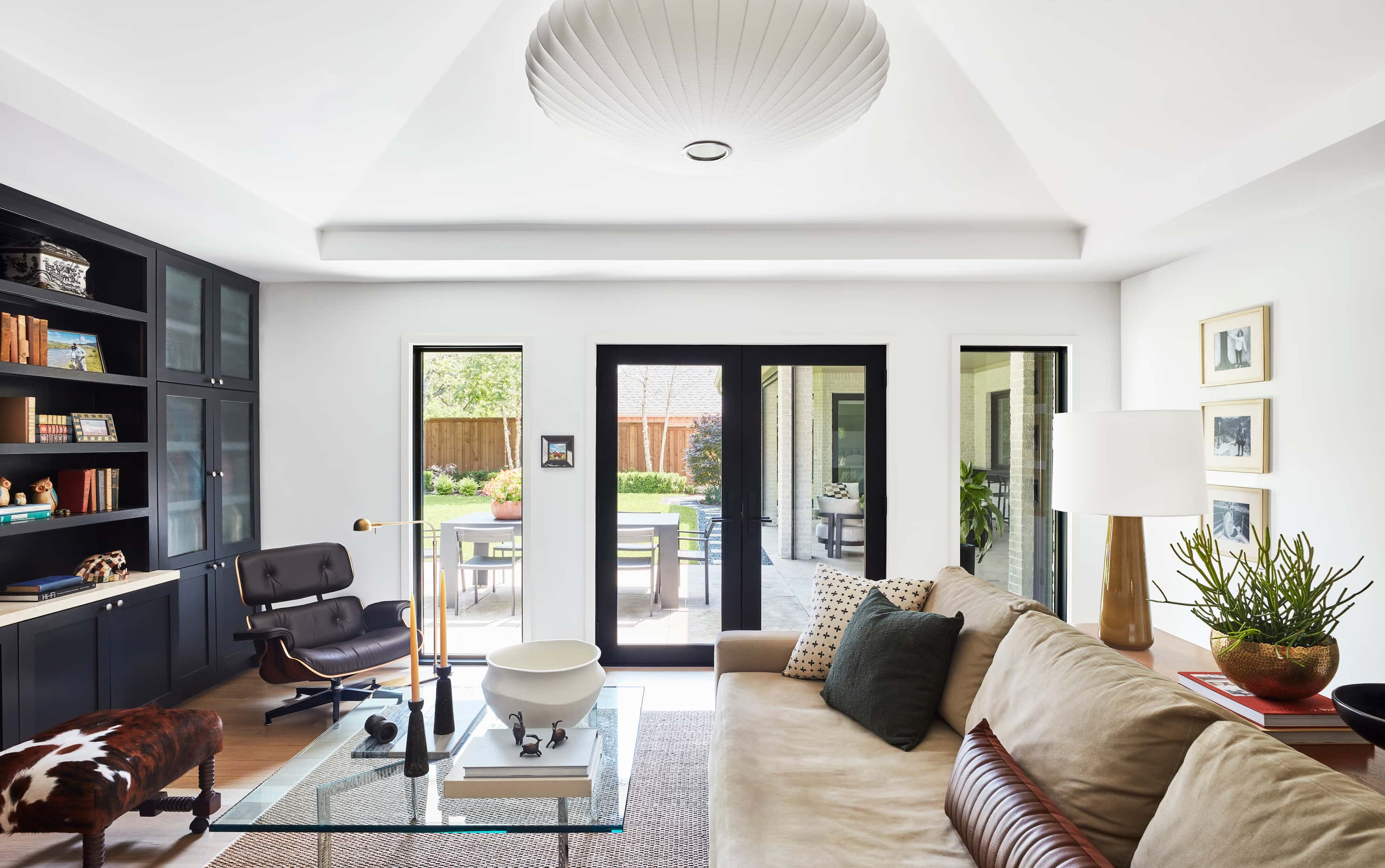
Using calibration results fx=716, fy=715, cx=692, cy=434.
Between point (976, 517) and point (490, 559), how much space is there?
3.05m

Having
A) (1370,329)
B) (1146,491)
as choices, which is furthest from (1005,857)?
(1370,329)

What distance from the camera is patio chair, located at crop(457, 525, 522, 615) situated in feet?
14.6

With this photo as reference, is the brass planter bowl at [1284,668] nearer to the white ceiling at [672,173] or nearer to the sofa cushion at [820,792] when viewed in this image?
the sofa cushion at [820,792]

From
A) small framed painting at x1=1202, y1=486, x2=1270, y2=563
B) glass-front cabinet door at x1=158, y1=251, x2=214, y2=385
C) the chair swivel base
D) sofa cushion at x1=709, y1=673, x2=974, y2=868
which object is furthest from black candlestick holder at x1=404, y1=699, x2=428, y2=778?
small framed painting at x1=1202, y1=486, x2=1270, y2=563

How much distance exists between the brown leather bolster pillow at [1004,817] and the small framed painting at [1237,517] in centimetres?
215

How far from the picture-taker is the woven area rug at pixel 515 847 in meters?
2.30

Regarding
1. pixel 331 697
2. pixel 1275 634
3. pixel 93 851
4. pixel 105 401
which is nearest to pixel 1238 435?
pixel 1275 634

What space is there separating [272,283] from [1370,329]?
210 inches

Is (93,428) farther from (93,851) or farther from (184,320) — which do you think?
(93,851)

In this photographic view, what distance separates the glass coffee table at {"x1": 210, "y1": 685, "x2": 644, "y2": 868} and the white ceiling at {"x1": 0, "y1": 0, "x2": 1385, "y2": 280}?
178 cm

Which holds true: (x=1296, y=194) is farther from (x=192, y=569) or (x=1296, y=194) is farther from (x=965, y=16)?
(x=192, y=569)

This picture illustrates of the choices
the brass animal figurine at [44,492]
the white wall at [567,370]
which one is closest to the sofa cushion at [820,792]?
the white wall at [567,370]

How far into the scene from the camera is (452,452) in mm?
4496

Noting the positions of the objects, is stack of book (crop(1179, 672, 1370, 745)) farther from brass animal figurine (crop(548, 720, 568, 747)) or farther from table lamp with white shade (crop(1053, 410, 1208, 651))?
brass animal figurine (crop(548, 720, 568, 747))
